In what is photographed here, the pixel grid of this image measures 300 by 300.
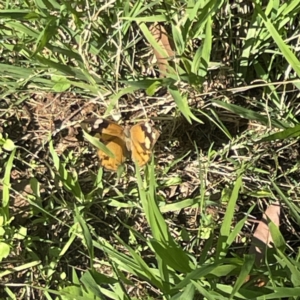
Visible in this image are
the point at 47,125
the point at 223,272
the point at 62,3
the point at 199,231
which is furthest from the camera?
the point at 47,125

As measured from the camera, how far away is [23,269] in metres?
2.28

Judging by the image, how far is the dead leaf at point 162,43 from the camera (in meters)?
2.14

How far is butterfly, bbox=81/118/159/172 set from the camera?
2107 mm

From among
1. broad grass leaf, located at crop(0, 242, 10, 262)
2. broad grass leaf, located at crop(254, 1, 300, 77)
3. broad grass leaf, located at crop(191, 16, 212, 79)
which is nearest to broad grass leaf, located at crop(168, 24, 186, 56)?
broad grass leaf, located at crop(191, 16, 212, 79)

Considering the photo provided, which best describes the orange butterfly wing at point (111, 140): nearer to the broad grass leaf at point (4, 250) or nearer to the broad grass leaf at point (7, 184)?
the broad grass leaf at point (7, 184)

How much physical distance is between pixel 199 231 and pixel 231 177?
233 mm

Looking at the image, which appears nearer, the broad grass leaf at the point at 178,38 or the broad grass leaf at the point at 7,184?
the broad grass leaf at the point at 178,38

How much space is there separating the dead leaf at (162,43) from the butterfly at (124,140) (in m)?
0.22

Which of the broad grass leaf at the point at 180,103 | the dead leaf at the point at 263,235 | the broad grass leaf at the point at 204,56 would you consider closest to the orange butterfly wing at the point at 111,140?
the broad grass leaf at the point at 180,103

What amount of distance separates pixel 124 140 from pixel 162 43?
1.20 ft

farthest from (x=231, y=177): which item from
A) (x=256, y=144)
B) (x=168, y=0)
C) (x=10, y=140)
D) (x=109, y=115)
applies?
(x=10, y=140)

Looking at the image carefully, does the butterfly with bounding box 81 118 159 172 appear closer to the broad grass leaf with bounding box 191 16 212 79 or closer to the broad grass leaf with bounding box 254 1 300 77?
the broad grass leaf with bounding box 191 16 212 79

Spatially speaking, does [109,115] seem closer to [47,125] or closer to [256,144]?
[47,125]

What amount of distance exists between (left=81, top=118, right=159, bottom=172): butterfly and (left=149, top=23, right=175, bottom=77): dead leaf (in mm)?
218
